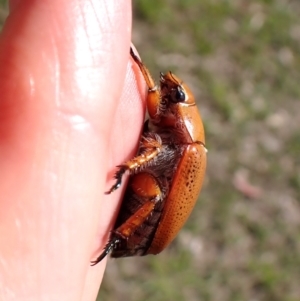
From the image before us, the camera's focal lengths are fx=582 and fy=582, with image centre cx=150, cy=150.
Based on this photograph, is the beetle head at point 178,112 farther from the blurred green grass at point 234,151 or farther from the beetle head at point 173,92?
the blurred green grass at point 234,151

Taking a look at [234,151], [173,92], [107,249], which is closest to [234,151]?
[234,151]

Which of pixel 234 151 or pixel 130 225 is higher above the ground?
pixel 130 225

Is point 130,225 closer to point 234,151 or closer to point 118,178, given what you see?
point 118,178

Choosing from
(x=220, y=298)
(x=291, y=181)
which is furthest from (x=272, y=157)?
(x=220, y=298)

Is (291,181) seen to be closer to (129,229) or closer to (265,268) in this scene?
(265,268)

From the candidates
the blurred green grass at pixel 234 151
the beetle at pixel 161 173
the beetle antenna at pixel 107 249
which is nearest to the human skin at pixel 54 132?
the beetle antenna at pixel 107 249

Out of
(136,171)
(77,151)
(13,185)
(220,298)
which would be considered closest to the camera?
(13,185)
